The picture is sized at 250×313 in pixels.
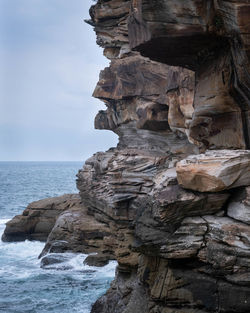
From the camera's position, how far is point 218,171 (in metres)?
12.3

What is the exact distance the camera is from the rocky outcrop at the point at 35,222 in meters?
36.7

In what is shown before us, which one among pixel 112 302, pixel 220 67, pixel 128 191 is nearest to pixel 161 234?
pixel 112 302

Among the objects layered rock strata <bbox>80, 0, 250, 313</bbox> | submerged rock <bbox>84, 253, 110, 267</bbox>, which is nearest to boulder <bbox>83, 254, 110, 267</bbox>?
submerged rock <bbox>84, 253, 110, 267</bbox>

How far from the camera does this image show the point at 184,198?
42.2ft

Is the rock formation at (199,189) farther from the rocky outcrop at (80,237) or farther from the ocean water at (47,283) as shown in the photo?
the rocky outcrop at (80,237)

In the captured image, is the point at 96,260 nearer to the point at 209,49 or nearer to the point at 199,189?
the point at 199,189

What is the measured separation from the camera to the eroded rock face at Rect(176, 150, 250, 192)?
1239cm

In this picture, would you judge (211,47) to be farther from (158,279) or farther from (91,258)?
(91,258)

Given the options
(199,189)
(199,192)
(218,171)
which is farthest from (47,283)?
(218,171)

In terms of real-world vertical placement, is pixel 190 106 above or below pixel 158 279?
above

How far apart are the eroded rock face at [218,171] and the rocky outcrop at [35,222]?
25728 millimetres

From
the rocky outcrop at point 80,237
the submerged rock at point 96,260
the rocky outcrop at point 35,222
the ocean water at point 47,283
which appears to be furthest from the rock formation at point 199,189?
the rocky outcrop at point 35,222

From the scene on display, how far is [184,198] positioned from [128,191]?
13.8 meters

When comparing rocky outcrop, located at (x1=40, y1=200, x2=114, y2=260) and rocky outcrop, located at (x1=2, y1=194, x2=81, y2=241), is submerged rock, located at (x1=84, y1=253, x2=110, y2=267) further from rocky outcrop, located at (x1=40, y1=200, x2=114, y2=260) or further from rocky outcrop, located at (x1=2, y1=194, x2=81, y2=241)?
rocky outcrop, located at (x1=2, y1=194, x2=81, y2=241)
